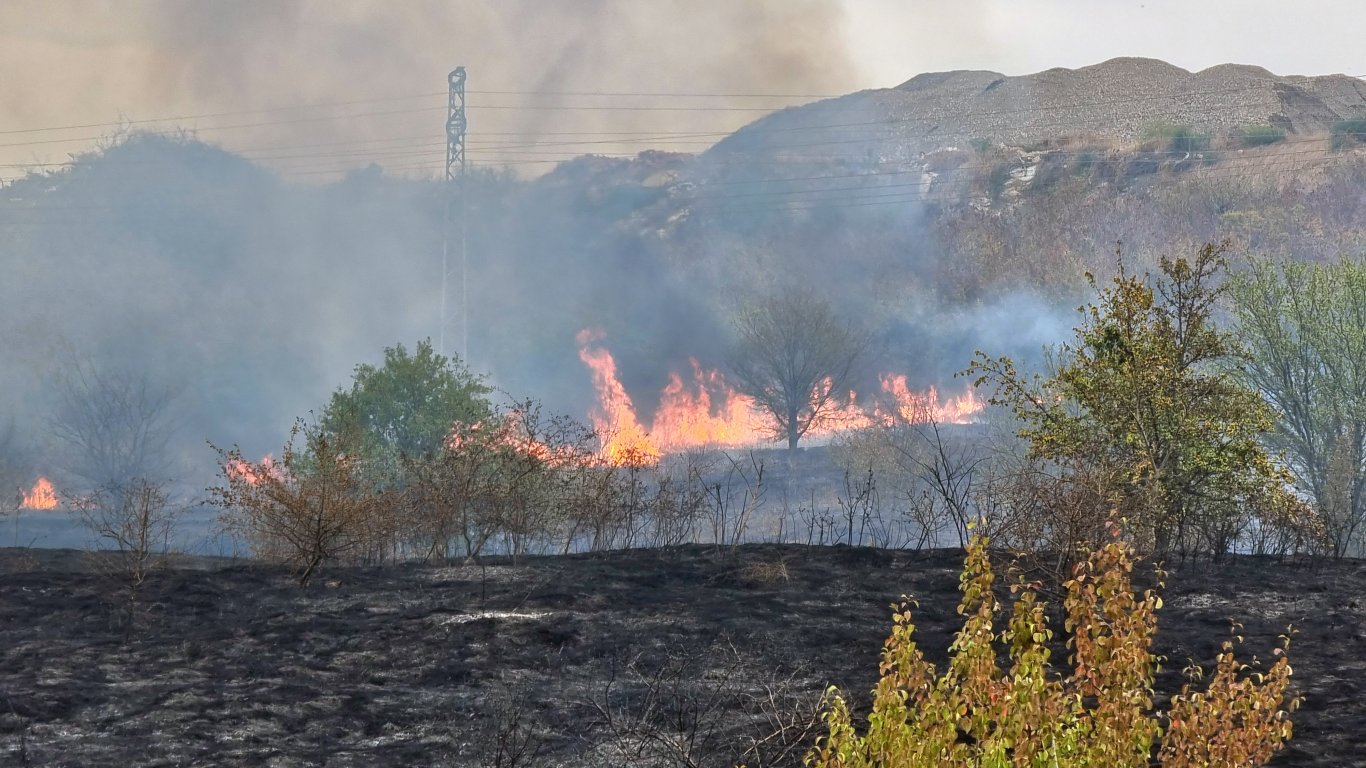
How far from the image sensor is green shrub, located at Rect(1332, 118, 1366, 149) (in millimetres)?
94125

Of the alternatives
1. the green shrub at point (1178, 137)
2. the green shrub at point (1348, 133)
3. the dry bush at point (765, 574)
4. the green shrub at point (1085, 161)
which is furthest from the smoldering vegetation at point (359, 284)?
the dry bush at point (765, 574)

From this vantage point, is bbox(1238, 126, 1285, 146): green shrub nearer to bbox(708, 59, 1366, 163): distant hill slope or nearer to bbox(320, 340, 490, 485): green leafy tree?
bbox(708, 59, 1366, 163): distant hill slope

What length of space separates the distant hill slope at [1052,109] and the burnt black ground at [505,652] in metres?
98.4

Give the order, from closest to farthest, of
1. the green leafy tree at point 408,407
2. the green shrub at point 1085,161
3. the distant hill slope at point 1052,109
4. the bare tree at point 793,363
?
the green leafy tree at point 408,407 < the bare tree at point 793,363 < the green shrub at point 1085,161 < the distant hill slope at point 1052,109

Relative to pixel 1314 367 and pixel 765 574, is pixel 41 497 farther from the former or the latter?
pixel 1314 367

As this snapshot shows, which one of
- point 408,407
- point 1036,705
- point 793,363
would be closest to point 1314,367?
point 408,407

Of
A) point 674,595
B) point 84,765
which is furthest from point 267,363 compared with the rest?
→ point 84,765

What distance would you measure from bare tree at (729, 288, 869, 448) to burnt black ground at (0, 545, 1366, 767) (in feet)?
138

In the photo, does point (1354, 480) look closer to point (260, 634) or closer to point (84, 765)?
point (260, 634)

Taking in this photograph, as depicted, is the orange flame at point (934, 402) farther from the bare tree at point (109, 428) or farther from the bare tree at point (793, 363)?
the bare tree at point (109, 428)

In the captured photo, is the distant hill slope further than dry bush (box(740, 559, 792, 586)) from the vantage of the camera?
Yes

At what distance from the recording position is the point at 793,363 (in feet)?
208

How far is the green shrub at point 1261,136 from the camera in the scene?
98.2 metres

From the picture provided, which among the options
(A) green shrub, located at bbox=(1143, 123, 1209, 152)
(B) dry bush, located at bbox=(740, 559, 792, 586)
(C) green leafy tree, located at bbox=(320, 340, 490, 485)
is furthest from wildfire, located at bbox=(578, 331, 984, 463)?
(B) dry bush, located at bbox=(740, 559, 792, 586)
